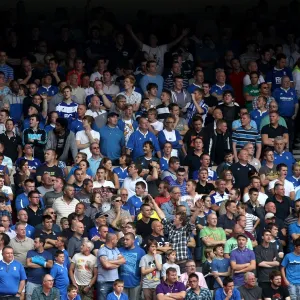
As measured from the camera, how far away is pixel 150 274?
22.6 m

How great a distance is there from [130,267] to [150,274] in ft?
1.14

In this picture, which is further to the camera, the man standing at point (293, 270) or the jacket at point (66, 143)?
the jacket at point (66, 143)

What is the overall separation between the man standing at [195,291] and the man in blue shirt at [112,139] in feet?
13.8

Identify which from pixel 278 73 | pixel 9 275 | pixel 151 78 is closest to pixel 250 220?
pixel 9 275

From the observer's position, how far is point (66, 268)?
2228 cm

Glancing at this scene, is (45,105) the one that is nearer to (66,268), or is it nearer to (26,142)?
(26,142)

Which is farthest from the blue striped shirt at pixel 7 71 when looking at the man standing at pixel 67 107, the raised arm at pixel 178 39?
the raised arm at pixel 178 39

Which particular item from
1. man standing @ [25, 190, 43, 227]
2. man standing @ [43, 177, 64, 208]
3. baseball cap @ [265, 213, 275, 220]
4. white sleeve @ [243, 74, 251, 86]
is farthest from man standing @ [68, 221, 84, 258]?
white sleeve @ [243, 74, 251, 86]

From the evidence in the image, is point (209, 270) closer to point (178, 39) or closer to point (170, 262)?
point (170, 262)

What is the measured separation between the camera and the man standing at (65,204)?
2339cm

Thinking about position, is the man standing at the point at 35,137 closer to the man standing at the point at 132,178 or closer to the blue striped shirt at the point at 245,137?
the man standing at the point at 132,178

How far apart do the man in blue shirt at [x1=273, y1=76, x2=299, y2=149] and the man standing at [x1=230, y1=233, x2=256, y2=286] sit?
4689mm

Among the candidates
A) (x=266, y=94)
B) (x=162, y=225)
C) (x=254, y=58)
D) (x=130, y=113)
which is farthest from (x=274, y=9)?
(x=162, y=225)

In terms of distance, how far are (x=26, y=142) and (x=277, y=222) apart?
4632mm
